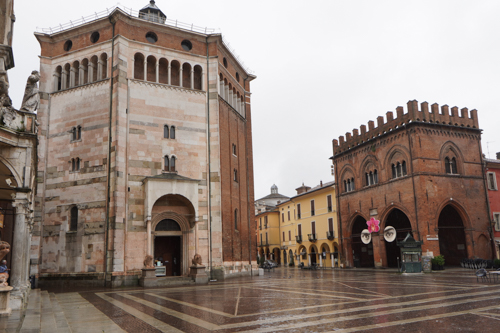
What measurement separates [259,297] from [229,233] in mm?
13258

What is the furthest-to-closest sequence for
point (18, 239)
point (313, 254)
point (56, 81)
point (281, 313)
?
1. point (313, 254)
2. point (56, 81)
3. point (18, 239)
4. point (281, 313)

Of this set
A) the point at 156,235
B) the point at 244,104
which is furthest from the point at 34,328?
the point at 244,104

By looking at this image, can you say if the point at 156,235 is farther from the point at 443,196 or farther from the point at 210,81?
the point at 443,196

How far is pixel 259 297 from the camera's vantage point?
51.3 ft

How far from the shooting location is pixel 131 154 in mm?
25703

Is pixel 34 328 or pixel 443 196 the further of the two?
pixel 443 196

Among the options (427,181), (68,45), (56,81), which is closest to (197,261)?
(56,81)

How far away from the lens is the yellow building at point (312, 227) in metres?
47.9

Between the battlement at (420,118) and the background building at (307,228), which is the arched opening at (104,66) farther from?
the background building at (307,228)

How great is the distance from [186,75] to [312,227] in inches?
1174

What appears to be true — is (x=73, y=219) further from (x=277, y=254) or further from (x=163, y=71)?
(x=277, y=254)

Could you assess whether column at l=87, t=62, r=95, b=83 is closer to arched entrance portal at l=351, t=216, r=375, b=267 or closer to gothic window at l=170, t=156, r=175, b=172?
gothic window at l=170, t=156, r=175, b=172

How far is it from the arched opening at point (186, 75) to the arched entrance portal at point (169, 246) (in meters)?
9.64

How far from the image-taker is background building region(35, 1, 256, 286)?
82.0ft
